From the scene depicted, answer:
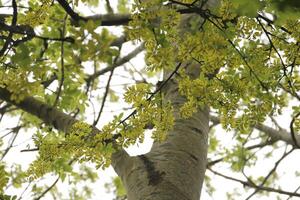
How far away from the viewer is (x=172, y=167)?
1.94 m

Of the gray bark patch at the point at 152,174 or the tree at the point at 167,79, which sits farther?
the gray bark patch at the point at 152,174

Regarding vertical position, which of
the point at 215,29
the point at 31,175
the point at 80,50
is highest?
the point at 215,29

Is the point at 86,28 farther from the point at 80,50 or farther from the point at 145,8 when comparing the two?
the point at 145,8

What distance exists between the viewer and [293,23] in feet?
5.29

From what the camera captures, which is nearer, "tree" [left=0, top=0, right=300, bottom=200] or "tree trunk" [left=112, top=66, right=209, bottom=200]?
"tree" [left=0, top=0, right=300, bottom=200]

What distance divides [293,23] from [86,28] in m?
0.91

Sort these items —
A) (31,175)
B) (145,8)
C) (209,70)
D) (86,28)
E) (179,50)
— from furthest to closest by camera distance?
(31,175) → (209,70) → (179,50) → (145,8) → (86,28)

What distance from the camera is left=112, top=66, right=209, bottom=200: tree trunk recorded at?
1.84 metres

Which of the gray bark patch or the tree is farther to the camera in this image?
the gray bark patch

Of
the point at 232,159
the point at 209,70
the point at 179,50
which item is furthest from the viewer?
the point at 232,159

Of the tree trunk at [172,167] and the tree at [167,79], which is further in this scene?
the tree trunk at [172,167]

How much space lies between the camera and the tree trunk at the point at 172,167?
6.03 ft

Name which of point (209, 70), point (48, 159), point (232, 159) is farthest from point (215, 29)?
point (232, 159)

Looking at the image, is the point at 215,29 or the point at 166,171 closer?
the point at 215,29
